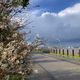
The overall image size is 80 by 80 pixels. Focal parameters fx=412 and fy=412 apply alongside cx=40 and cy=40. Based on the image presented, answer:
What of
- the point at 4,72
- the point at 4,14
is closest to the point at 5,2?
the point at 4,14

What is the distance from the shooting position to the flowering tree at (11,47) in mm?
12078

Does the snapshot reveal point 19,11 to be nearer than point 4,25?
No

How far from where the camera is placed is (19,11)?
15.0 meters

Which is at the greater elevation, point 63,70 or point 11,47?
point 11,47

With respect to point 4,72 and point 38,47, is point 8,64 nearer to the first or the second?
point 4,72

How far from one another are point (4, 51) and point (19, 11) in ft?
10.3

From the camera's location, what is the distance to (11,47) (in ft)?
40.2

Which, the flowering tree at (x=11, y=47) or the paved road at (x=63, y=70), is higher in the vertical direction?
the flowering tree at (x=11, y=47)

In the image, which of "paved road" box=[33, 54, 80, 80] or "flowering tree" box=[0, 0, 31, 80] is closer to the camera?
"flowering tree" box=[0, 0, 31, 80]

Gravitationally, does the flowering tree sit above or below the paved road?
above

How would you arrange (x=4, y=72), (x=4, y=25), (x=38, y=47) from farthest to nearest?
(x=38, y=47) < (x=4, y=25) < (x=4, y=72)

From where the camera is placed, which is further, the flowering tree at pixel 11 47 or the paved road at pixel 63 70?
the paved road at pixel 63 70

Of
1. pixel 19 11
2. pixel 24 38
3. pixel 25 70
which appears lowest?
pixel 25 70

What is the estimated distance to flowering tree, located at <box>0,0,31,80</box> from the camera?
39.6 feet
